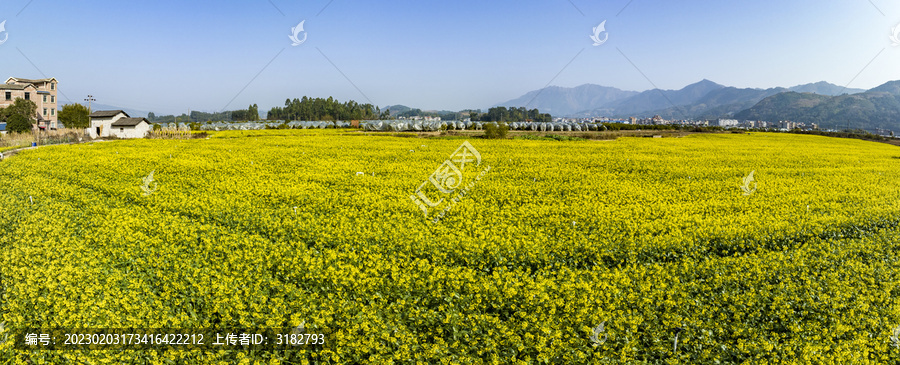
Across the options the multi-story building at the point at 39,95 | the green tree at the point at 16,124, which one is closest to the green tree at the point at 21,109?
the green tree at the point at 16,124

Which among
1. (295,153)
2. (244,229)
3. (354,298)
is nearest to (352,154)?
(295,153)

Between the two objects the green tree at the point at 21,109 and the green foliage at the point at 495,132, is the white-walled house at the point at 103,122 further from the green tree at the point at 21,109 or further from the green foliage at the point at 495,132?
the green foliage at the point at 495,132

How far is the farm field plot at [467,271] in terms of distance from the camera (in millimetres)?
6082

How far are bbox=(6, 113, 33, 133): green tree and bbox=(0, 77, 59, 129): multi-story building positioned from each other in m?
16.0

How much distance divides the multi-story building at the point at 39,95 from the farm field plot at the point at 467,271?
2530 inches

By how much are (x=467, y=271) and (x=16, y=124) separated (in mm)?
58725

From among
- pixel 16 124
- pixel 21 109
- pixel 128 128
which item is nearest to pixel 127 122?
pixel 128 128

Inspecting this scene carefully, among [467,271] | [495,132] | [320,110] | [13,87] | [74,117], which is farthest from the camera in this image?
[320,110]

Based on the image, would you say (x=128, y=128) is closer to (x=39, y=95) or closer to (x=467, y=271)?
(x=39, y=95)

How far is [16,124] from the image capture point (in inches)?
1788

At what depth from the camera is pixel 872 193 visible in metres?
16.8

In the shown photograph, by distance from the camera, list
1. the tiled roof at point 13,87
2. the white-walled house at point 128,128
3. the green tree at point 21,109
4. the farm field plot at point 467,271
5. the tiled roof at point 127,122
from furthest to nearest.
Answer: the tiled roof at point 13,87, the white-walled house at point 128,128, the tiled roof at point 127,122, the green tree at point 21,109, the farm field plot at point 467,271

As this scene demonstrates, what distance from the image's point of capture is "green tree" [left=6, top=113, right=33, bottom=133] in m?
45.4

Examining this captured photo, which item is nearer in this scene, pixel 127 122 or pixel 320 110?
pixel 127 122
